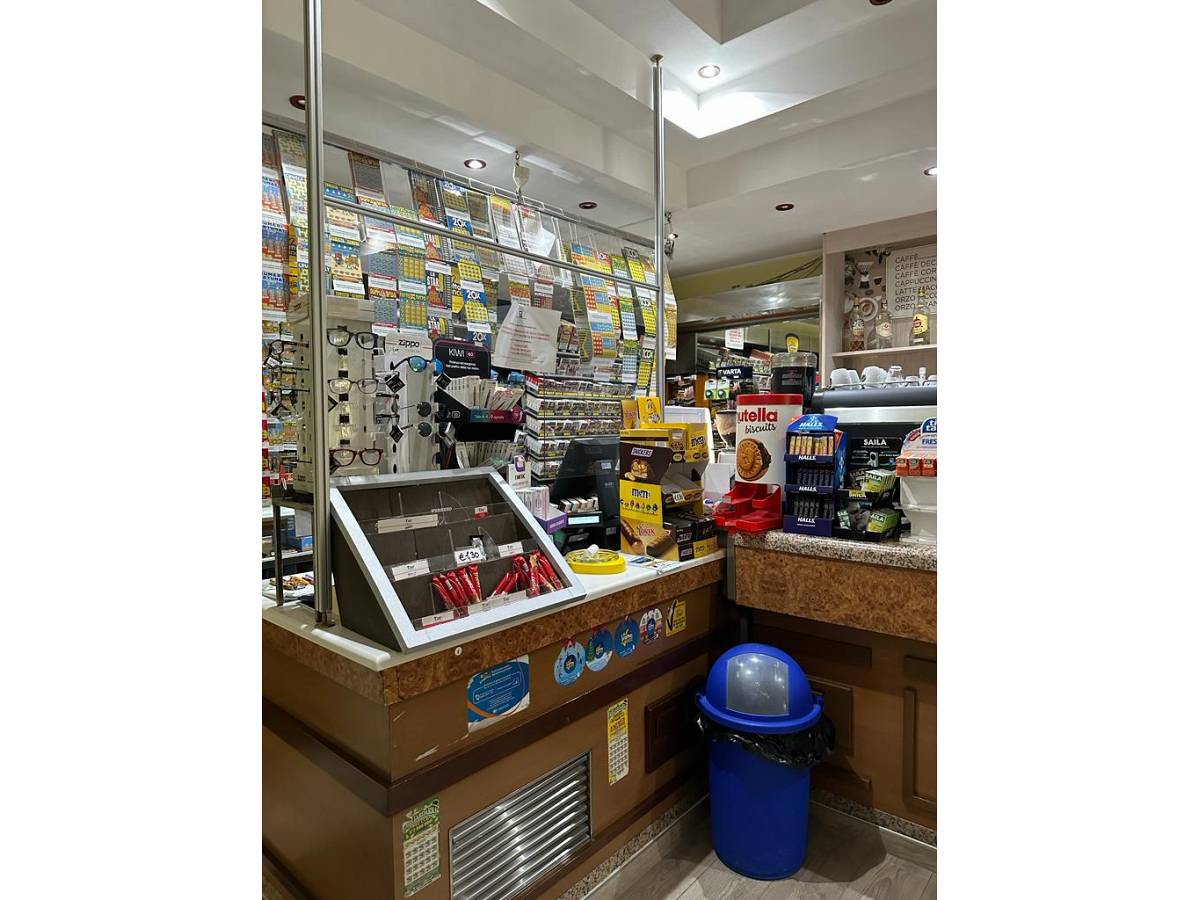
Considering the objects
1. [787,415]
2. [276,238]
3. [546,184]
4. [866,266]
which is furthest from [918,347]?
[276,238]

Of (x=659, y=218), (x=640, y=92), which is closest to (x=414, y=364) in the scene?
(x=659, y=218)

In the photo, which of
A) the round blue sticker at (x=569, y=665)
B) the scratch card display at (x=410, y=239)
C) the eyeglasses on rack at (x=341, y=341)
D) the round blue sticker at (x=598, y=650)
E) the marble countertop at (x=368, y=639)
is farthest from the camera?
the scratch card display at (x=410, y=239)

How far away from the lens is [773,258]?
665cm

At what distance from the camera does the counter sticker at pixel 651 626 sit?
2238 millimetres

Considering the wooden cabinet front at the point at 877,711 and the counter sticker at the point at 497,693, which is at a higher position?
the counter sticker at the point at 497,693

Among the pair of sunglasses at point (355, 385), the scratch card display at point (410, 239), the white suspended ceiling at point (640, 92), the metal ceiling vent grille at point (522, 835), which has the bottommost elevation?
the metal ceiling vent grille at point (522, 835)

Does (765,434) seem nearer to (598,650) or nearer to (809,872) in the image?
(598,650)

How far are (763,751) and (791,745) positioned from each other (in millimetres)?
88

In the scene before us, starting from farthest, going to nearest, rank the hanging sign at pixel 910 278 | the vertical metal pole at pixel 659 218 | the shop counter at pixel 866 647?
the hanging sign at pixel 910 278 → the vertical metal pole at pixel 659 218 → the shop counter at pixel 866 647

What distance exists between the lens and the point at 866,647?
2.33 meters

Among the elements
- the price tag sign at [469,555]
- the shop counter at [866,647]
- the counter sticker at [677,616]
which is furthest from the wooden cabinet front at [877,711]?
the price tag sign at [469,555]

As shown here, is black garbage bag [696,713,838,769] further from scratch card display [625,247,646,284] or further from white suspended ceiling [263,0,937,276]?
white suspended ceiling [263,0,937,276]

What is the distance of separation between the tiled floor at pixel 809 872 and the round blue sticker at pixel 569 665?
26.8 inches

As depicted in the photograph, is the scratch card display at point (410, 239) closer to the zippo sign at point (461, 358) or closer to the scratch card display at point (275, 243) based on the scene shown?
the scratch card display at point (275, 243)
